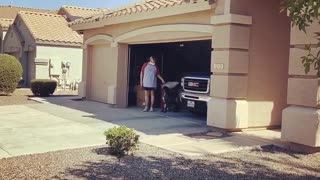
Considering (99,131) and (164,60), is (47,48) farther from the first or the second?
(99,131)

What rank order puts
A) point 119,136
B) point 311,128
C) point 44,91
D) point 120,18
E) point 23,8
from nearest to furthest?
point 119,136 → point 311,128 → point 120,18 → point 44,91 → point 23,8

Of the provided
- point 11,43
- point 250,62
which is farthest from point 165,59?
point 11,43

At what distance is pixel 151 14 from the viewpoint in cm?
1295

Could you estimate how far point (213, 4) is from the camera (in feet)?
33.7

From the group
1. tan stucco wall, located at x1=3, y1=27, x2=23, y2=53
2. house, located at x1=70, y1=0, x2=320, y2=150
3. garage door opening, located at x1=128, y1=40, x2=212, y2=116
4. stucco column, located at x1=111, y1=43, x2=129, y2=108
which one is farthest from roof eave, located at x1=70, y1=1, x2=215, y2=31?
tan stucco wall, located at x1=3, y1=27, x2=23, y2=53

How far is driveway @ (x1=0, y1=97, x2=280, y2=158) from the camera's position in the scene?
860cm

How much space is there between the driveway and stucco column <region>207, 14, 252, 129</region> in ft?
1.37

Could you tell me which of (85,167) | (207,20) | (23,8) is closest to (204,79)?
(207,20)

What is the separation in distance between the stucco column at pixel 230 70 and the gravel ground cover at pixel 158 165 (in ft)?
6.03

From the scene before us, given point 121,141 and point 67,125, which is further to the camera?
point 67,125

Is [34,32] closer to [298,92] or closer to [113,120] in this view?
[113,120]

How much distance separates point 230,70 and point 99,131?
342 centimetres

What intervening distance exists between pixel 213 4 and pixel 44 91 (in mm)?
12275

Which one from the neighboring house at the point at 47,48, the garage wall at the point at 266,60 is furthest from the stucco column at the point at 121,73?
the neighboring house at the point at 47,48
